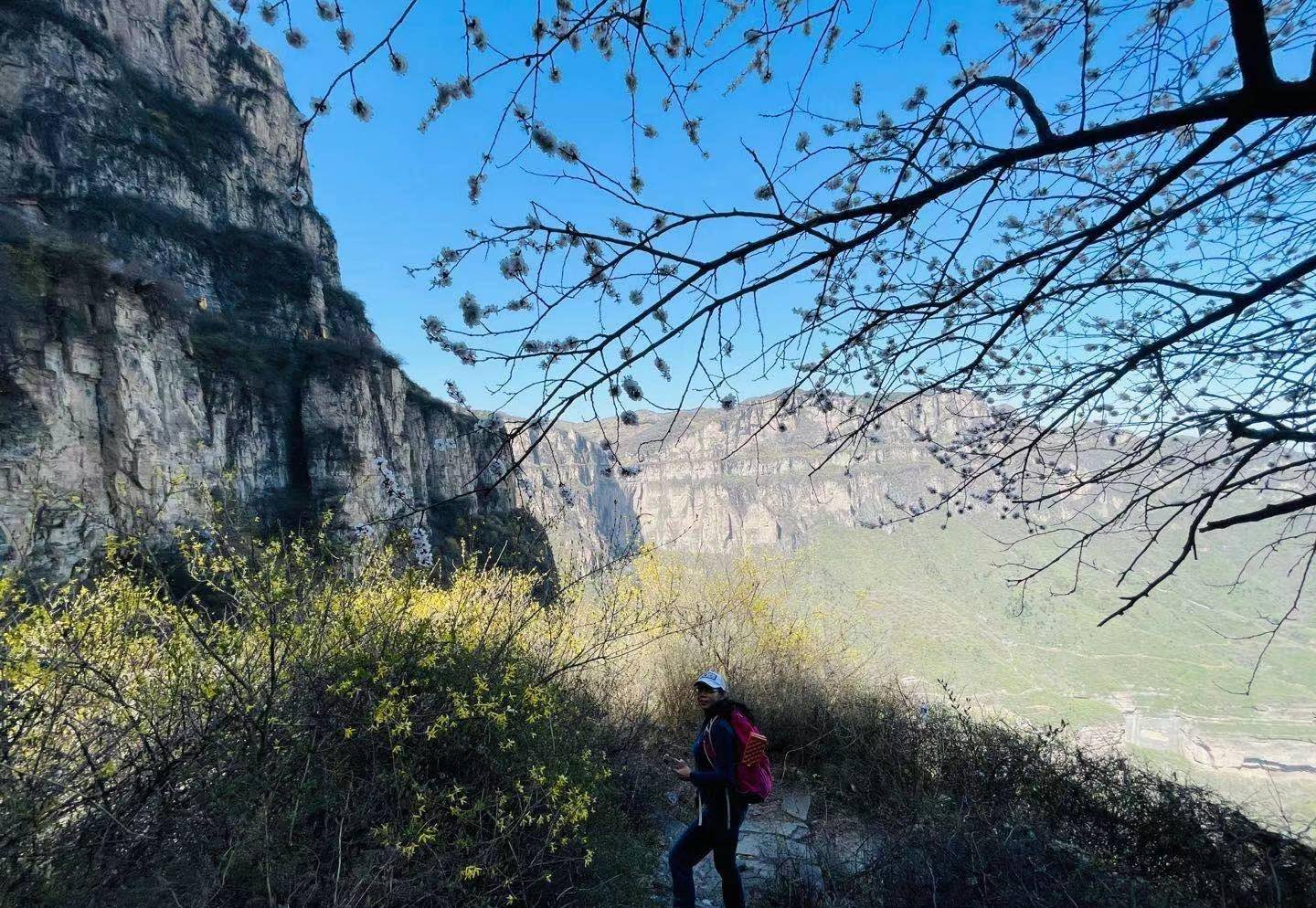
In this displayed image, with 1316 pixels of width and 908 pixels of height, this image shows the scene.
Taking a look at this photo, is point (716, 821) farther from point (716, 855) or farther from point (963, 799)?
point (963, 799)

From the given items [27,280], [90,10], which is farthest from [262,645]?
[90,10]

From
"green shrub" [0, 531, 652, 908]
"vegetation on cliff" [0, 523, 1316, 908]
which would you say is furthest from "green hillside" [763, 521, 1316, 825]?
"green shrub" [0, 531, 652, 908]

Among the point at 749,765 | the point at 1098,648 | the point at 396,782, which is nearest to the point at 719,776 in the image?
the point at 749,765

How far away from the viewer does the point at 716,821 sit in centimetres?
303

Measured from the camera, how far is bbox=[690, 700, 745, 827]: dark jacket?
2.96 metres

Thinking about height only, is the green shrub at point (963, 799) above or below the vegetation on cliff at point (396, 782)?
below

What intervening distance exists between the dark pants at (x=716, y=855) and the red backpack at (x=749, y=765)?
5.0 inches

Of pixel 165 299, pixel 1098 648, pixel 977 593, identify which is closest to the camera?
pixel 165 299

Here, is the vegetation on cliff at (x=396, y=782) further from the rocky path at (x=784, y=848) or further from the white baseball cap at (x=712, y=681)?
the white baseball cap at (x=712, y=681)

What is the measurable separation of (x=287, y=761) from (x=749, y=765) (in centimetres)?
230

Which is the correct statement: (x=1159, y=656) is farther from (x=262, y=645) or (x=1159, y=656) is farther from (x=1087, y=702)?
(x=262, y=645)

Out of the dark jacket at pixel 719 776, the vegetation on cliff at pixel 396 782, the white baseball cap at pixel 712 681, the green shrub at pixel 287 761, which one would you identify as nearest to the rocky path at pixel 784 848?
the vegetation on cliff at pixel 396 782

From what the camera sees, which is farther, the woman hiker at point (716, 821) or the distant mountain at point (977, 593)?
the distant mountain at point (977, 593)

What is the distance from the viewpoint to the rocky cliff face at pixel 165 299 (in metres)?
14.9
